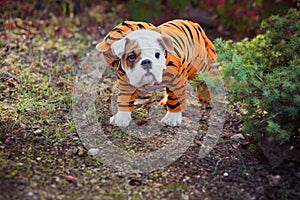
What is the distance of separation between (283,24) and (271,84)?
59 cm

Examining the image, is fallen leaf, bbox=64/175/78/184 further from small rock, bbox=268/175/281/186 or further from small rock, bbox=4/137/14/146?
small rock, bbox=268/175/281/186

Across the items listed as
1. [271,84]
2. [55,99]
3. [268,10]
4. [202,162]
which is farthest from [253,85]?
[268,10]

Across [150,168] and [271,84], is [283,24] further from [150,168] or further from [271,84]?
[150,168]

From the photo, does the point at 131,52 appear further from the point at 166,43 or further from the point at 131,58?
the point at 166,43

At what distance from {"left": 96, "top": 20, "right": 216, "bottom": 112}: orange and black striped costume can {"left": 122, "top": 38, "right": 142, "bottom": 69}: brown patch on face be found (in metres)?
0.14

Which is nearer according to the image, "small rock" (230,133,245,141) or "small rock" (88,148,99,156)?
"small rock" (88,148,99,156)

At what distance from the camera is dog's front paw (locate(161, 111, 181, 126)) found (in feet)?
9.12

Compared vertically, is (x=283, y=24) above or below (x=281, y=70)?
above

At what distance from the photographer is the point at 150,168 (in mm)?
2410

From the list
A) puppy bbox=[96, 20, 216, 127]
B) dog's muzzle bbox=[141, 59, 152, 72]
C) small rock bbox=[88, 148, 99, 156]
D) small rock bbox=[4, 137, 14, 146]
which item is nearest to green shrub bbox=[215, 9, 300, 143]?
puppy bbox=[96, 20, 216, 127]

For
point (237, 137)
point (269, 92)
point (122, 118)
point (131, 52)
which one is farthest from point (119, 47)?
point (237, 137)

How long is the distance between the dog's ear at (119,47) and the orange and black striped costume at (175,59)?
11 cm

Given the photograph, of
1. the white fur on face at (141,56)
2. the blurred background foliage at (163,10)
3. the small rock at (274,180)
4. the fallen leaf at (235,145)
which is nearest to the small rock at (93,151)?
the white fur on face at (141,56)

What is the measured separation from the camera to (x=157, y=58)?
2412mm
